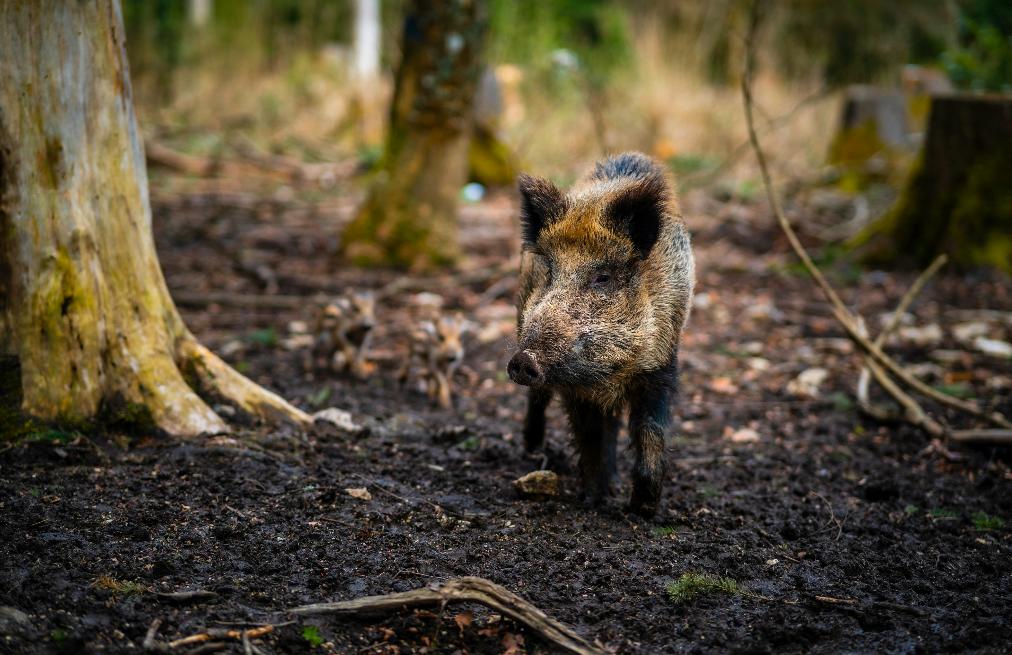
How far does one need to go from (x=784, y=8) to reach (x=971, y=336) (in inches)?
612

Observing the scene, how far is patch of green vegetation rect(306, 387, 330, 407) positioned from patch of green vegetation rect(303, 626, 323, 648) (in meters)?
2.69

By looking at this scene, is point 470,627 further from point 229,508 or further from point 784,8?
point 784,8

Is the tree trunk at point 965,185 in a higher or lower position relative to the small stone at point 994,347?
higher

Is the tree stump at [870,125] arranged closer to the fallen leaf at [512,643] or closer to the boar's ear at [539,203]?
the boar's ear at [539,203]

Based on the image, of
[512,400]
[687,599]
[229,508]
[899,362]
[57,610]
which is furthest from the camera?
[899,362]

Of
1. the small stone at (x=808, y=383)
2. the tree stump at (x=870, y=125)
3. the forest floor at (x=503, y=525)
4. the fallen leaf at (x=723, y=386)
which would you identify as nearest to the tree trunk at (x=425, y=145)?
the forest floor at (x=503, y=525)

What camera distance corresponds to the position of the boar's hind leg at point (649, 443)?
3770 millimetres

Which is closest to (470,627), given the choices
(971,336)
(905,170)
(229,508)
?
(229,508)

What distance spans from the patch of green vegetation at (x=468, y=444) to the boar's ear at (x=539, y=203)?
Answer: 1.36 meters

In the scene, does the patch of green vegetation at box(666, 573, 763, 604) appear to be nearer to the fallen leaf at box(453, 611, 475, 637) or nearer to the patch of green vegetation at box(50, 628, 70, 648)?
the fallen leaf at box(453, 611, 475, 637)

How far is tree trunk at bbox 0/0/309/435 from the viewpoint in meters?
3.47

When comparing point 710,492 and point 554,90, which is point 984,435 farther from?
point 554,90

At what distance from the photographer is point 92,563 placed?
2.82 metres

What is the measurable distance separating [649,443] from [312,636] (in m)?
1.87
